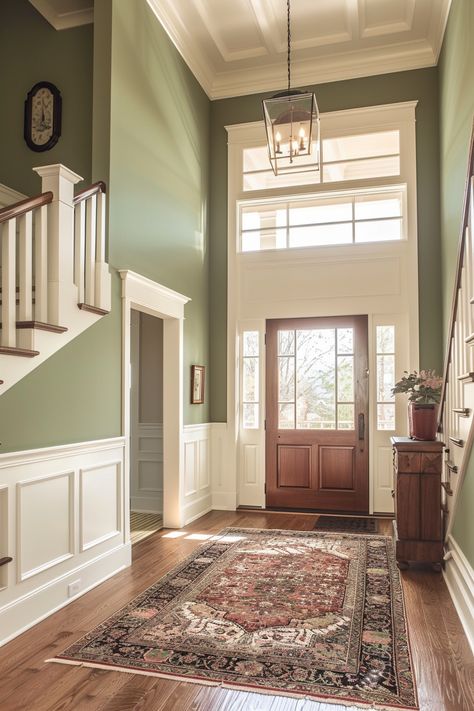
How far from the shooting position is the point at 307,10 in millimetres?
5805

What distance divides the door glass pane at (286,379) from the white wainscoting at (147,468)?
1.46 metres

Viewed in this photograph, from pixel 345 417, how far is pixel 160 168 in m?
3.32

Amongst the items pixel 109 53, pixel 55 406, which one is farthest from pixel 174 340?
pixel 109 53

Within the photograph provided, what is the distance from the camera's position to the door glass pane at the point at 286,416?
671 centimetres

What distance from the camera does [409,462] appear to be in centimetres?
439

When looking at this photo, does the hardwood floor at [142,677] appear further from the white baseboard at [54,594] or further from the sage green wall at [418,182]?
the sage green wall at [418,182]

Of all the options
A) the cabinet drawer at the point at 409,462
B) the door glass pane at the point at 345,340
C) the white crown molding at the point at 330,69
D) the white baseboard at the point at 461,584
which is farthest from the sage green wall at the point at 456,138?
the door glass pane at the point at 345,340

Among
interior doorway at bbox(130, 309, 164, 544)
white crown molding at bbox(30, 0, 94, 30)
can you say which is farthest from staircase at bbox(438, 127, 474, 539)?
white crown molding at bbox(30, 0, 94, 30)

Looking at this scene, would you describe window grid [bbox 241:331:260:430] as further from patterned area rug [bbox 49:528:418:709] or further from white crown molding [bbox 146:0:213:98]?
white crown molding [bbox 146:0:213:98]

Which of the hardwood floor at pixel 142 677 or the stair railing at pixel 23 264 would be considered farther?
the stair railing at pixel 23 264

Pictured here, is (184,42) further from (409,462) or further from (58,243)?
(409,462)

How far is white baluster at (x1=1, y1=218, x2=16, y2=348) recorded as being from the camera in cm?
312

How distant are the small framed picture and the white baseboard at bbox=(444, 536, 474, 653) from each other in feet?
9.94

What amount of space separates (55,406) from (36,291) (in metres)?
0.77
